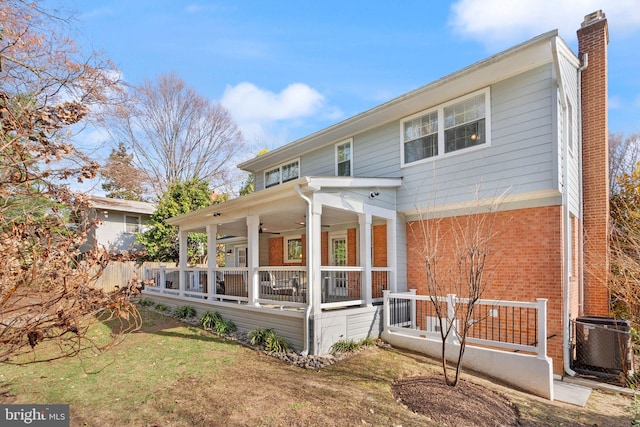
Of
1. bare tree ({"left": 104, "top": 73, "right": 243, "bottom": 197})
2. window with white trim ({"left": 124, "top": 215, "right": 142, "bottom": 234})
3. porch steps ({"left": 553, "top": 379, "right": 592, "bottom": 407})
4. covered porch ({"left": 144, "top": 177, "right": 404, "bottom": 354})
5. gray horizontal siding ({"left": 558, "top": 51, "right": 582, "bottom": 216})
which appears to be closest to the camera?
porch steps ({"left": 553, "top": 379, "right": 592, "bottom": 407})

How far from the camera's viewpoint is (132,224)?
21734 mm

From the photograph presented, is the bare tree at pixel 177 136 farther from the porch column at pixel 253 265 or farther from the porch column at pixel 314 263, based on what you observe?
the porch column at pixel 314 263

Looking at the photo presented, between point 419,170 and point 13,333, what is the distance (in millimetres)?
8437

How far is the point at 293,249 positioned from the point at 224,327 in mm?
5840

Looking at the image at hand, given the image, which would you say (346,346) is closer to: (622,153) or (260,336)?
(260,336)

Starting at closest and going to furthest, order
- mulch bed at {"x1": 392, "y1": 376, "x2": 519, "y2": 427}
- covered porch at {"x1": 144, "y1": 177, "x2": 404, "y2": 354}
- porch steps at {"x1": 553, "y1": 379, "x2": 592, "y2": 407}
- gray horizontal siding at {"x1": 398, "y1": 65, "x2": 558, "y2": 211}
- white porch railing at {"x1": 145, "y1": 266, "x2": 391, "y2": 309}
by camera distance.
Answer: mulch bed at {"x1": 392, "y1": 376, "x2": 519, "y2": 427}
porch steps at {"x1": 553, "y1": 379, "x2": 592, "y2": 407}
gray horizontal siding at {"x1": 398, "y1": 65, "x2": 558, "y2": 211}
covered porch at {"x1": 144, "y1": 177, "x2": 404, "y2": 354}
white porch railing at {"x1": 145, "y1": 266, "x2": 391, "y2": 309}

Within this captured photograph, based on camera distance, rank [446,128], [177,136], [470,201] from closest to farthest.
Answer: [470,201], [446,128], [177,136]

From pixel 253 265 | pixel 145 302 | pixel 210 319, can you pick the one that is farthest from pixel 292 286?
pixel 145 302

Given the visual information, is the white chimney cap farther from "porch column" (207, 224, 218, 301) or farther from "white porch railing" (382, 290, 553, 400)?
"porch column" (207, 224, 218, 301)

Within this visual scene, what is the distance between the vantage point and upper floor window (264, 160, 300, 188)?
43.1ft

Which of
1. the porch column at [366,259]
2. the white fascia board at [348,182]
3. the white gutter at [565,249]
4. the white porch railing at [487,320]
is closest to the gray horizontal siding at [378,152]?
the white fascia board at [348,182]

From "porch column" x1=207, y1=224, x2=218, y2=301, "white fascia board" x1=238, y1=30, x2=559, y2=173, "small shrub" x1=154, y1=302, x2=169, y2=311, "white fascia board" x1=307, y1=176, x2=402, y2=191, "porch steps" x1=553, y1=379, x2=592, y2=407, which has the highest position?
"white fascia board" x1=238, y1=30, x2=559, y2=173

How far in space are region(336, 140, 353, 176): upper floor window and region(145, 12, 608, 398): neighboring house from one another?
0.13ft

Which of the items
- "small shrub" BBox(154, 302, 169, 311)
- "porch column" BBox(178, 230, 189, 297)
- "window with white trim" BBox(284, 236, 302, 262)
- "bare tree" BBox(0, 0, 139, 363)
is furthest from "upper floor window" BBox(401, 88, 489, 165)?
"small shrub" BBox(154, 302, 169, 311)
